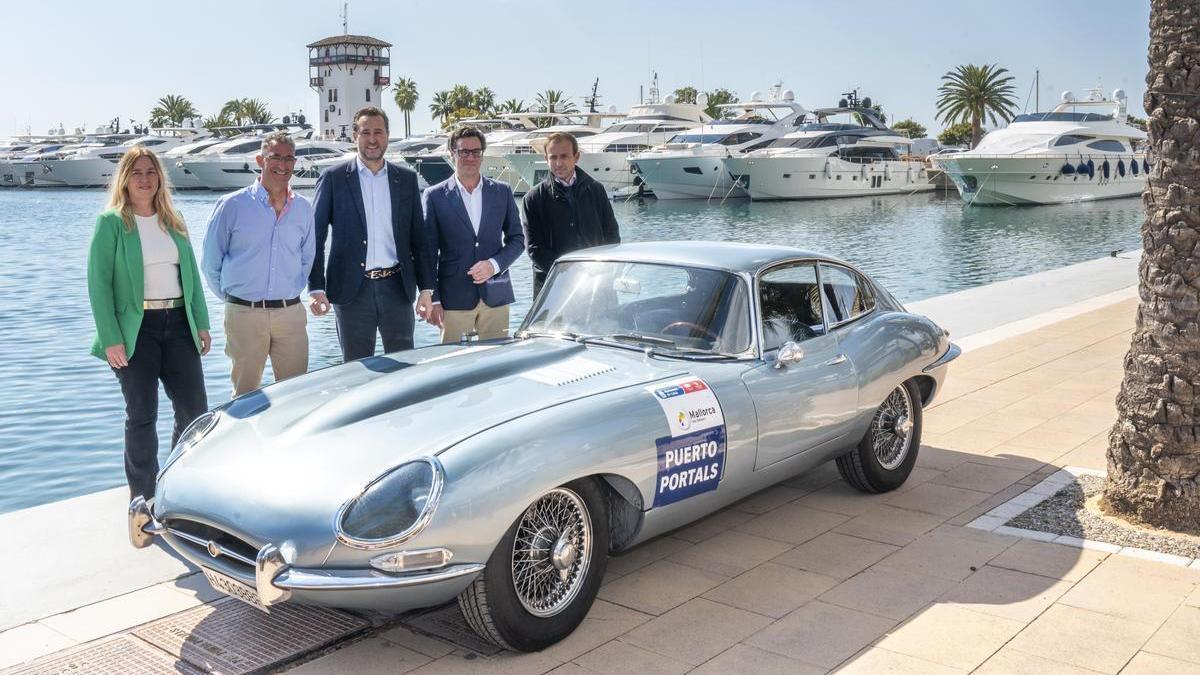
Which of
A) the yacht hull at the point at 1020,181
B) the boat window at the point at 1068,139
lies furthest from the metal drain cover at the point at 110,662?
the boat window at the point at 1068,139

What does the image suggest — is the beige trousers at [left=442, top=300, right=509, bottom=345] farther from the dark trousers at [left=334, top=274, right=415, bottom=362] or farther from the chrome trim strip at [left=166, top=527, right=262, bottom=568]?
the chrome trim strip at [left=166, top=527, right=262, bottom=568]

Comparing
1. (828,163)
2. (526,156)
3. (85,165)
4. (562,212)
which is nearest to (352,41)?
(85,165)

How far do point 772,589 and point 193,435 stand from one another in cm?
252

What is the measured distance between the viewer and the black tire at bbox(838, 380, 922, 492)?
5.92 meters

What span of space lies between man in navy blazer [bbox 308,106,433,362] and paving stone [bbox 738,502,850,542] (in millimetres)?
2451

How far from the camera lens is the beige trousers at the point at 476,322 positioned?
6977mm

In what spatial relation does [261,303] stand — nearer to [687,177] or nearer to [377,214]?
[377,214]

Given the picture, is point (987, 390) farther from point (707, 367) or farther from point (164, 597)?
point (164, 597)

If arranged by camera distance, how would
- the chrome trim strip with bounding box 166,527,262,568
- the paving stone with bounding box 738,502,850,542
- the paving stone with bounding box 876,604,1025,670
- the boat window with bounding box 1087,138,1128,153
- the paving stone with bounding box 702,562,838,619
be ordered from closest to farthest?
1. the chrome trim strip with bounding box 166,527,262,568
2. the paving stone with bounding box 876,604,1025,670
3. the paving stone with bounding box 702,562,838,619
4. the paving stone with bounding box 738,502,850,542
5. the boat window with bounding box 1087,138,1128,153

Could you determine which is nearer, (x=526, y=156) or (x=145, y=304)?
(x=145, y=304)

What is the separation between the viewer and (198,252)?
1353 inches

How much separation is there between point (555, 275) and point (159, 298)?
1.99 m

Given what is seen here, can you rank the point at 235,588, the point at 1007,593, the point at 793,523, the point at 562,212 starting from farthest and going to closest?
the point at 562,212
the point at 793,523
the point at 1007,593
the point at 235,588

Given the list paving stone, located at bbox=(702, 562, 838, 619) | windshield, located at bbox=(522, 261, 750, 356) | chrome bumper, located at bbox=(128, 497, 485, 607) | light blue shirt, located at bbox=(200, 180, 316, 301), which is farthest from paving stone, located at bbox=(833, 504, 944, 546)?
light blue shirt, located at bbox=(200, 180, 316, 301)
